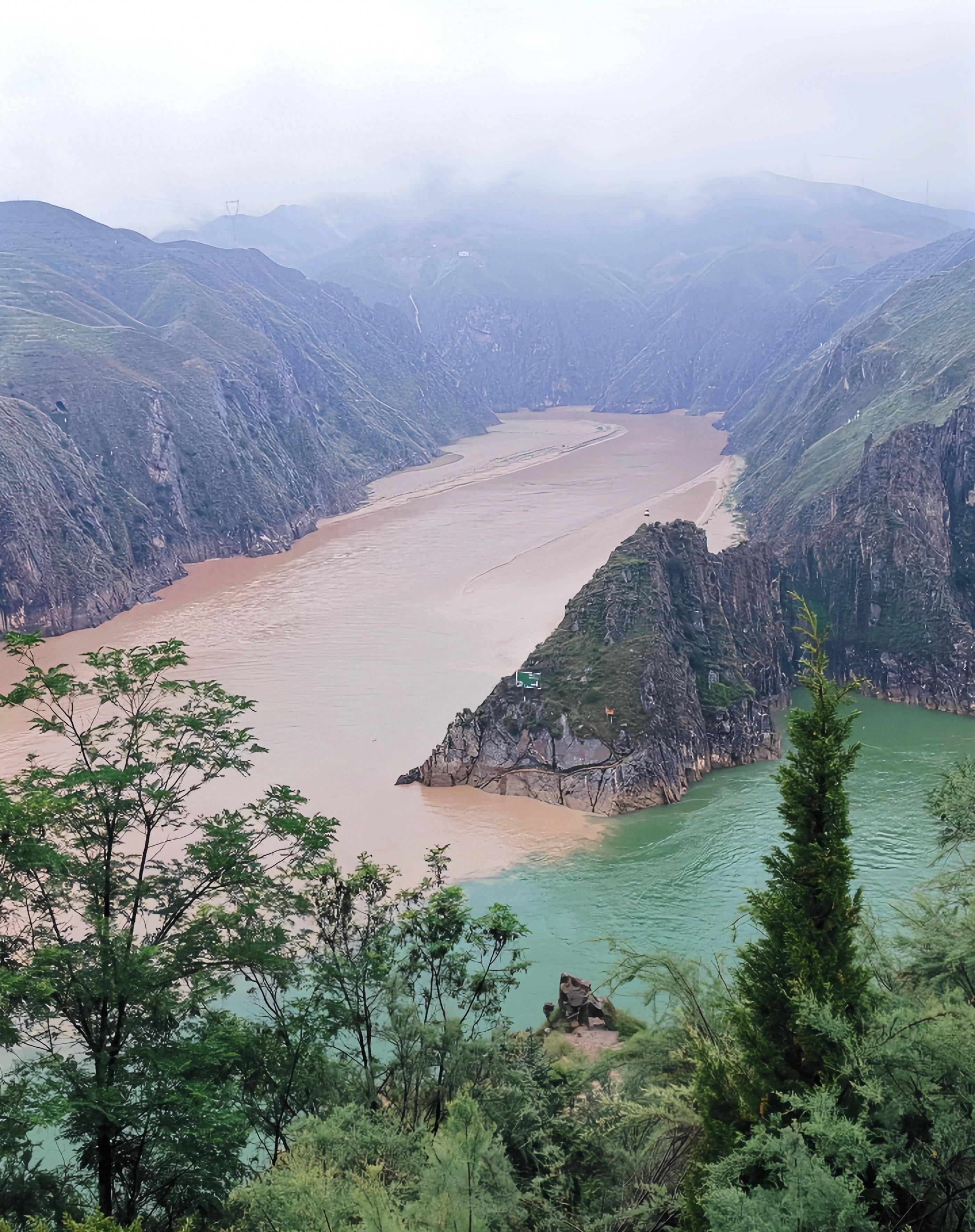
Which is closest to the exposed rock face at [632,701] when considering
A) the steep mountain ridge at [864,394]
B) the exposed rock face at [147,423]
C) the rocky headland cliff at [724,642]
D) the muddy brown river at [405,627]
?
the rocky headland cliff at [724,642]

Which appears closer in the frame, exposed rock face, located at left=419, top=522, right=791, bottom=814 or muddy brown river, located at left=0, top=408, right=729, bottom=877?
muddy brown river, located at left=0, top=408, right=729, bottom=877

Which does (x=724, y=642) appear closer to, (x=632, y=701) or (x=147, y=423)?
A: (x=632, y=701)

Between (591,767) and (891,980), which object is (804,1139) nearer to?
(891,980)

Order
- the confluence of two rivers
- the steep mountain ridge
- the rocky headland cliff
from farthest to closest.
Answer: the steep mountain ridge < the rocky headland cliff < the confluence of two rivers

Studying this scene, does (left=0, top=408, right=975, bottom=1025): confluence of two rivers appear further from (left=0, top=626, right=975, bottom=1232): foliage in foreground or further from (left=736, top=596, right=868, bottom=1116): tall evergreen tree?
(left=736, top=596, right=868, bottom=1116): tall evergreen tree

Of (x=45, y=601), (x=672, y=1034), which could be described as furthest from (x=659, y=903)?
(x=45, y=601)

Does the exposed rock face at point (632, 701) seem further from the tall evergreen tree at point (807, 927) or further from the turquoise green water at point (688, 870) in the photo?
Answer: the tall evergreen tree at point (807, 927)

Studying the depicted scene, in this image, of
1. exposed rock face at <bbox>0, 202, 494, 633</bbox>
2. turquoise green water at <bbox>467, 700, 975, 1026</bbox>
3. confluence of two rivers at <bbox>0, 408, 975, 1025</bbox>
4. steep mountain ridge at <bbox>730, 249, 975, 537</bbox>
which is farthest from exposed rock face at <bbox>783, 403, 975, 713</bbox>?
exposed rock face at <bbox>0, 202, 494, 633</bbox>

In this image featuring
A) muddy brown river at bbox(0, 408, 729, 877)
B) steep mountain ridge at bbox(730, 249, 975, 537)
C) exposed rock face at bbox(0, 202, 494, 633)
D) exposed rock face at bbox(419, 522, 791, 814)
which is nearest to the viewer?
muddy brown river at bbox(0, 408, 729, 877)
